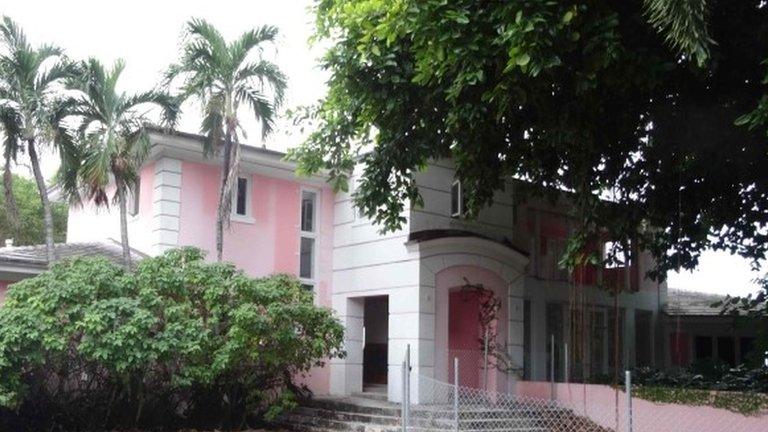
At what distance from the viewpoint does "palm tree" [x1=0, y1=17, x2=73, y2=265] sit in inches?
640

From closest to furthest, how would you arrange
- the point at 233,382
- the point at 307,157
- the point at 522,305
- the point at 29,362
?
the point at 29,362 < the point at 307,157 < the point at 233,382 < the point at 522,305

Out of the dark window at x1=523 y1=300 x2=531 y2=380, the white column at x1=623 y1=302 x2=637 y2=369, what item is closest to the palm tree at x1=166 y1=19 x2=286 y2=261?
the dark window at x1=523 y1=300 x2=531 y2=380

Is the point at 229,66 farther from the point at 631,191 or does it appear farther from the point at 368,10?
the point at 631,191

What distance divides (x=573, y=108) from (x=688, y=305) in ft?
54.6

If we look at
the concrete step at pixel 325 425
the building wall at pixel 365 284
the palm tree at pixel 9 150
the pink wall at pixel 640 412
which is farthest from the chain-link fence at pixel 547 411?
the palm tree at pixel 9 150

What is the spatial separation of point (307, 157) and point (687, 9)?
836 cm

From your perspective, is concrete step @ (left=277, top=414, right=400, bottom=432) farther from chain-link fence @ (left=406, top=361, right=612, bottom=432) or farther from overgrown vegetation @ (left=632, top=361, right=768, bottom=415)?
overgrown vegetation @ (left=632, top=361, right=768, bottom=415)

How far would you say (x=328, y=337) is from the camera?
17.2 m

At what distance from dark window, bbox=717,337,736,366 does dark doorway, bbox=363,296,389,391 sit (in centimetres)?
1215

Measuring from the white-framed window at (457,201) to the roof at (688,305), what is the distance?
9261mm

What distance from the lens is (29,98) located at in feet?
53.4

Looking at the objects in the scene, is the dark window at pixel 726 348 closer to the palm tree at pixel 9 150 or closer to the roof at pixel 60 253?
the roof at pixel 60 253

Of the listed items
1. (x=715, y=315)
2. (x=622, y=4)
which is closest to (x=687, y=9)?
(x=622, y=4)

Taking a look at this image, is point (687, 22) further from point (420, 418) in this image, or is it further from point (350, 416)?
point (350, 416)
